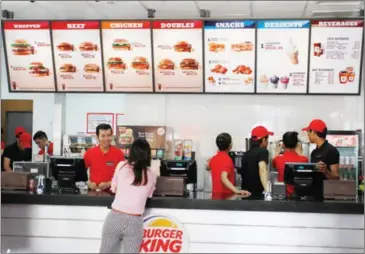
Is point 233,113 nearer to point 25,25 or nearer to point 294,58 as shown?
point 294,58

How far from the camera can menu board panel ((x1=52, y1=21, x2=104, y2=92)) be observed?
19.9 feet

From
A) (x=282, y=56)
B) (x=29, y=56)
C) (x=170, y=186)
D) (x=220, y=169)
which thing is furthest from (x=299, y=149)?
(x=29, y=56)

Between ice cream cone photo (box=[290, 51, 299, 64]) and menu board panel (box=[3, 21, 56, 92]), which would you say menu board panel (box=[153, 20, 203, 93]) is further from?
menu board panel (box=[3, 21, 56, 92])

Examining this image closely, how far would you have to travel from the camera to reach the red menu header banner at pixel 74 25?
19.7 feet

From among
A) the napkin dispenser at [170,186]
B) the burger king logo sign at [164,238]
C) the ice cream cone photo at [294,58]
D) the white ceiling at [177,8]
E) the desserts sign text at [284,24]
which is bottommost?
the burger king logo sign at [164,238]

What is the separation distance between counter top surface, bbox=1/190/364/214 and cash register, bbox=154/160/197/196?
0.13 m

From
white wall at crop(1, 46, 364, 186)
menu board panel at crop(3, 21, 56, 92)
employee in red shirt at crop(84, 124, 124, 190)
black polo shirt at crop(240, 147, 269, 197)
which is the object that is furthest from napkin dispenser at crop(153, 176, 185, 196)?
menu board panel at crop(3, 21, 56, 92)

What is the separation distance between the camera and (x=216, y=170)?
15.9 ft

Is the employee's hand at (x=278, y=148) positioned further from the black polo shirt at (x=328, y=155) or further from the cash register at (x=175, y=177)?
the cash register at (x=175, y=177)

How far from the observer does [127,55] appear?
20.0 ft

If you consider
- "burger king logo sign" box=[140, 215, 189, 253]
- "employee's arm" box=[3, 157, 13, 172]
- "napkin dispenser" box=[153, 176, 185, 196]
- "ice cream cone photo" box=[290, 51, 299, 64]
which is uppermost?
"ice cream cone photo" box=[290, 51, 299, 64]

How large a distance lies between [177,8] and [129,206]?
10.4ft

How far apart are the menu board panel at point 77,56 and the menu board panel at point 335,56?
2.45m

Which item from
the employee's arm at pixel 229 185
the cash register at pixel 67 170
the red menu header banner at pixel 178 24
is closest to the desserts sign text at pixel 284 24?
the red menu header banner at pixel 178 24
